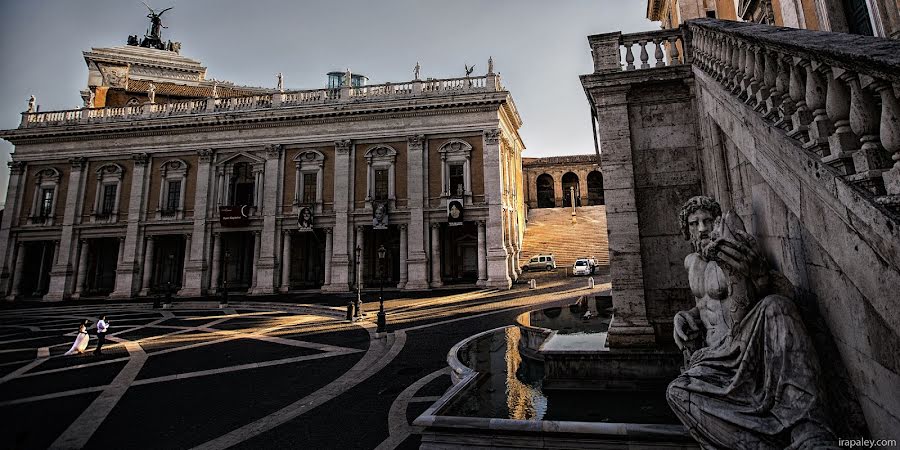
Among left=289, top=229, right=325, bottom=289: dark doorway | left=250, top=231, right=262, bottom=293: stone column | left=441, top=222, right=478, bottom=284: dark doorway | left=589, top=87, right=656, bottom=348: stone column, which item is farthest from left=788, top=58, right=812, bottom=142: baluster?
left=289, top=229, right=325, bottom=289: dark doorway

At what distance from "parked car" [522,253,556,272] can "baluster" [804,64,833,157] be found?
26.7 meters

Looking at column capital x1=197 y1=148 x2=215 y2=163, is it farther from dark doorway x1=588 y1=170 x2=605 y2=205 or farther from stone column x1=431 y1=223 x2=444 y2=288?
dark doorway x1=588 y1=170 x2=605 y2=205

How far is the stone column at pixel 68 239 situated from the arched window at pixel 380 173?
23622 millimetres

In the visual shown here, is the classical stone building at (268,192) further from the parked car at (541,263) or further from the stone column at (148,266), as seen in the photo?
the parked car at (541,263)

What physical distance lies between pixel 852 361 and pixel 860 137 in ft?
4.81

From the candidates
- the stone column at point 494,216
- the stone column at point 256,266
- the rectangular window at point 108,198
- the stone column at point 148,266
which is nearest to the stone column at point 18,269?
the rectangular window at point 108,198

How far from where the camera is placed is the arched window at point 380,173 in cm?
2692

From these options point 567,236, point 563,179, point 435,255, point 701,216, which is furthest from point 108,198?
point 563,179

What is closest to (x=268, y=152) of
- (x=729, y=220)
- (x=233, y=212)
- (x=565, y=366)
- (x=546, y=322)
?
(x=233, y=212)

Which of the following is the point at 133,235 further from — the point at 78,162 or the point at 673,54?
the point at 673,54

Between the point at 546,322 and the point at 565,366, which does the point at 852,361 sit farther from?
the point at 546,322

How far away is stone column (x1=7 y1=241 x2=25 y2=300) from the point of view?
92.9ft

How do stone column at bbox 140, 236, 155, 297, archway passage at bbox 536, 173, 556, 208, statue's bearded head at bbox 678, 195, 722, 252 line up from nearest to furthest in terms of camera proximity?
statue's bearded head at bbox 678, 195, 722, 252
stone column at bbox 140, 236, 155, 297
archway passage at bbox 536, 173, 556, 208

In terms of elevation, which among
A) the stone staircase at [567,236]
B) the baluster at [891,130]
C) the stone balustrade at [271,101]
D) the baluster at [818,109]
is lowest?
the baluster at [891,130]
